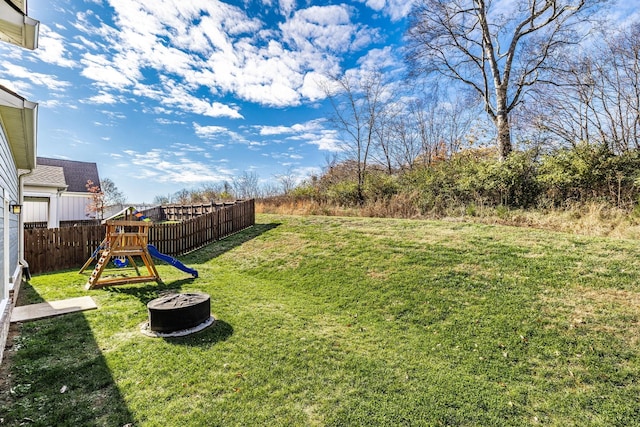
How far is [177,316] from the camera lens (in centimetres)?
392

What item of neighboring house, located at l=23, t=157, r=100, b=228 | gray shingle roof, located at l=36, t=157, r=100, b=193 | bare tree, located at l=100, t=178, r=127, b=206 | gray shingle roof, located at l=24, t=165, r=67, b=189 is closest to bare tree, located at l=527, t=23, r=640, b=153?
neighboring house, located at l=23, t=157, r=100, b=228

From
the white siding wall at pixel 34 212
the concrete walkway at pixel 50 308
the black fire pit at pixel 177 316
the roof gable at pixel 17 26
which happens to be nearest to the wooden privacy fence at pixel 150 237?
the concrete walkway at pixel 50 308

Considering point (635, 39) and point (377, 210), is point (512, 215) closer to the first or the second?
point (377, 210)

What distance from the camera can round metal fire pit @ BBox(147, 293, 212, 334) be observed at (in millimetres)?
3896

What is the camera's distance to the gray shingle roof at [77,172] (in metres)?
22.5

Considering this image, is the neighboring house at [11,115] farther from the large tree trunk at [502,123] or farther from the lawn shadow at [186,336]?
the large tree trunk at [502,123]

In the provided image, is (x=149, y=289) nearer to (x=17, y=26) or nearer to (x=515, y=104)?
(x=17, y=26)

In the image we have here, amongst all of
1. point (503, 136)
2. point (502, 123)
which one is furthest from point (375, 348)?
point (502, 123)

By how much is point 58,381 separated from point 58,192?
46.7 ft

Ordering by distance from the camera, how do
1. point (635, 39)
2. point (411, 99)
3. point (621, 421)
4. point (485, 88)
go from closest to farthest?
point (621, 421) < point (635, 39) < point (485, 88) < point (411, 99)

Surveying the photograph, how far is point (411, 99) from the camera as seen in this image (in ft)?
59.4

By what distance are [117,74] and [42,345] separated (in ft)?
28.7

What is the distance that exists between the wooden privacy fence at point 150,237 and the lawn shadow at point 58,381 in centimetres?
496

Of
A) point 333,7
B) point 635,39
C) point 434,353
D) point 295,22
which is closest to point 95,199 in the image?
point 295,22
